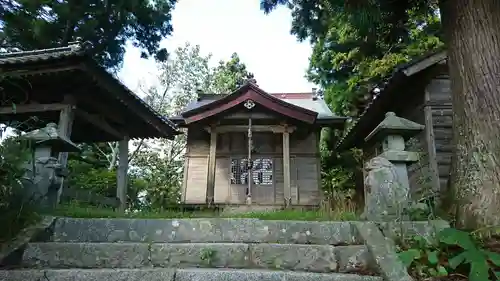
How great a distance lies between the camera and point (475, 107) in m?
3.71

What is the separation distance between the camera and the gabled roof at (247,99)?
11438 mm

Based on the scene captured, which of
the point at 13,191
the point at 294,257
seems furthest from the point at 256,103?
the point at 294,257

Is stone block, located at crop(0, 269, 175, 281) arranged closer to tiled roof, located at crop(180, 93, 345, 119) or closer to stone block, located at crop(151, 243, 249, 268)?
stone block, located at crop(151, 243, 249, 268)

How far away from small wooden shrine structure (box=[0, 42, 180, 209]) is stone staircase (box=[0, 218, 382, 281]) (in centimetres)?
379

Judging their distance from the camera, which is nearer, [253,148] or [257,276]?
[257,276]

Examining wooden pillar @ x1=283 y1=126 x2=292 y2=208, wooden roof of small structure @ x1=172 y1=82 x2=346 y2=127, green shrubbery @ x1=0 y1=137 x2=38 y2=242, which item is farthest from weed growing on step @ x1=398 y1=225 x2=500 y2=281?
wooden roof of small structure @ x1=172 y1=82 x2=346 y2=127

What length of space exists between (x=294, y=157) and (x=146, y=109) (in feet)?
17.3

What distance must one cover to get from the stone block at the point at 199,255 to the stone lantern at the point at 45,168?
4.94ft

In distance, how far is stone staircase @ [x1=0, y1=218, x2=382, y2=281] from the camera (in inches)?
110

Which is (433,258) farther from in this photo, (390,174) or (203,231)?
(203,231)

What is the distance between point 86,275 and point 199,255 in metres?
0.86

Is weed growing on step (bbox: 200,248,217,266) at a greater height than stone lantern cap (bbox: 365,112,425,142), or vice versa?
stone lantern cap (bbox: 365,112,425,142)


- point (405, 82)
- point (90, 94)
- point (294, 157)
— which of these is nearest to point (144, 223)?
point (90, 94)

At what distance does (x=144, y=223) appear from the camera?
3633mm
